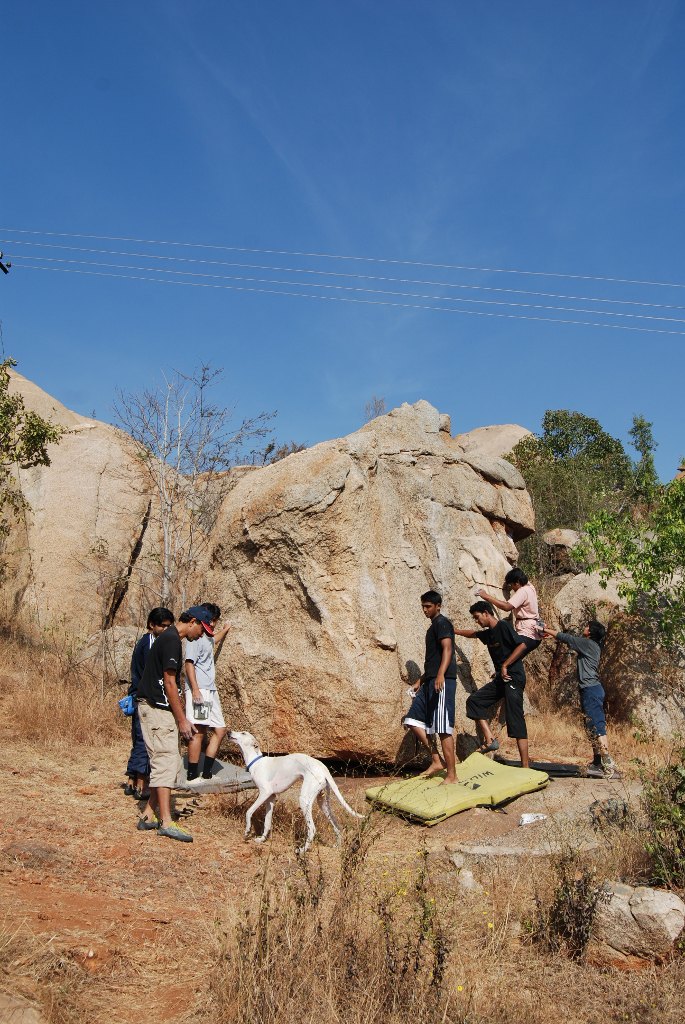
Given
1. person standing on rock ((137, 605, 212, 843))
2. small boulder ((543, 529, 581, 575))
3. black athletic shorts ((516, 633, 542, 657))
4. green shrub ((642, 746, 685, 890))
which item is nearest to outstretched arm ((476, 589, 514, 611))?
black athletic shorts ((516, 633, 542, 657))

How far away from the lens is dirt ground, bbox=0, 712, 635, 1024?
3.75m

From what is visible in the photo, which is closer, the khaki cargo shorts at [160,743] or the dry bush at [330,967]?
the dry bush at [330,967]

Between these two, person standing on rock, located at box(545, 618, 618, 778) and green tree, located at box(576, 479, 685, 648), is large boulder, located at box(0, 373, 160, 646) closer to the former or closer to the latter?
green tree, located at box(576, 479, 685, 648)

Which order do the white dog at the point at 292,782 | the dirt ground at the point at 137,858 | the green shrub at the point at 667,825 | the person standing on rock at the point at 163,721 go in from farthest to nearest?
1. the person standing on rock at the point at 163,721
2. the white dog at the point at 292,782
3. the green shrub at the point at 667,825
4. the dirt ground at the point at 137,858

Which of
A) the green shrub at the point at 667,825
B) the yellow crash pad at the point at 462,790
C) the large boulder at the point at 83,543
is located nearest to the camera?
the green shrub at the point at 667,825

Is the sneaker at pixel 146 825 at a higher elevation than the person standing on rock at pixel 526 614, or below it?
below

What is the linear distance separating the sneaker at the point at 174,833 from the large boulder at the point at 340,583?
216 cm

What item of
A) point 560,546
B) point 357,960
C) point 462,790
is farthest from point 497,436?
point 357,960

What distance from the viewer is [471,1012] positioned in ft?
10.6

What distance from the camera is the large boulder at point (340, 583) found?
797 centimetres

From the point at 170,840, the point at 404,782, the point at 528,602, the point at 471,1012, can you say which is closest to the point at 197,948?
the point at 471,1012

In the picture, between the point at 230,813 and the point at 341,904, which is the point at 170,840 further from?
the point at 341,904

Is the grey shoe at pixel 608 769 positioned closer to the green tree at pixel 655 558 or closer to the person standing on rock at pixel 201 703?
the green tree at pixel 655 558

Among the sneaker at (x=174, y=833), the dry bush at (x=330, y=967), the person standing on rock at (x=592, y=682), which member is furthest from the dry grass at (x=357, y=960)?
the person standing on rock at (x=592, y=682)
